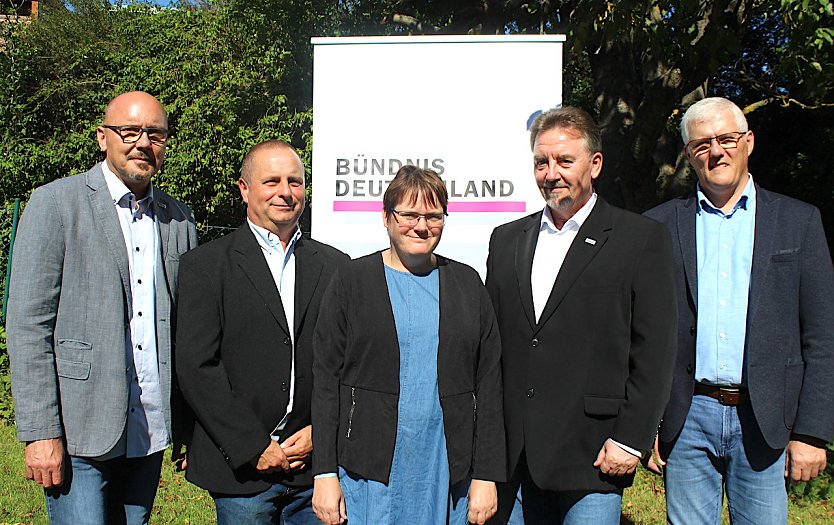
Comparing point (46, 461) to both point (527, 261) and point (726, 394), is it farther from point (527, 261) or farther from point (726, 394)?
point (726, 394)

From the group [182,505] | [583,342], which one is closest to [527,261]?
[583,342]

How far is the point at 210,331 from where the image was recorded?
2.24 meters

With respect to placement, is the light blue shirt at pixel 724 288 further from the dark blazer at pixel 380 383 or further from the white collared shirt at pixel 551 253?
the dark blazer at pixel 380 383

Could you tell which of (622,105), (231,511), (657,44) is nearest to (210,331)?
(231,511)

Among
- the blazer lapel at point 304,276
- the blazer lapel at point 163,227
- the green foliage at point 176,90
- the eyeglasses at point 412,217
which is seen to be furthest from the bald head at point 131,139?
the green foliage at point 176,90

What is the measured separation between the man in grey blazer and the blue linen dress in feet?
2.53

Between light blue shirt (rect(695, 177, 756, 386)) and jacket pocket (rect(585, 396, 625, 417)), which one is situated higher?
light blue shirt (rect(695, 177, 756, 386))

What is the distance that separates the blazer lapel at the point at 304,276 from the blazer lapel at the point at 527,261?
696mm

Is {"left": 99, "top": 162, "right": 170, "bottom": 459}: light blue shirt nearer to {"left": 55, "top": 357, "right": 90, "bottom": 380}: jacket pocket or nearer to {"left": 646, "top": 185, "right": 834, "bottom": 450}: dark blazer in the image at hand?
{"left": 55, "top": 357, "right": 90, "bottom": 380}: jacket pocket

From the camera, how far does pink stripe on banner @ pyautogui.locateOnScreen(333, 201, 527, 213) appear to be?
3717mm

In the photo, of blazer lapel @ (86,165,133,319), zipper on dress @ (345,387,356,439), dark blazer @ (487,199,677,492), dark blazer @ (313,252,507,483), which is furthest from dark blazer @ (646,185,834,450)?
blazer lapel @ (86,165,133,319)

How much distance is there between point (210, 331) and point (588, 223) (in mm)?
A: 1290

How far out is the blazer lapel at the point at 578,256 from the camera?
228 cm

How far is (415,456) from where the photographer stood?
2.17 meters
